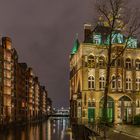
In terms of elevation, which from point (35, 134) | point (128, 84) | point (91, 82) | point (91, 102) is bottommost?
point (35, 134)

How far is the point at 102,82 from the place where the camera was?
83062mm

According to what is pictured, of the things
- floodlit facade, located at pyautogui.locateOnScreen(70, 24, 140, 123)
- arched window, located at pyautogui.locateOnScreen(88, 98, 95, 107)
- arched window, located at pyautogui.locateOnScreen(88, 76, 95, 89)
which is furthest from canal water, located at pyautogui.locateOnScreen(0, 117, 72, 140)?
arched window, located at pyautogui.locateOnScreen(88, 76, 95, 89)

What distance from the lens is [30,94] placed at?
196m

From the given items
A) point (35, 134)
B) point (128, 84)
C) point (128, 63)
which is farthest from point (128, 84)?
point (35, 134)

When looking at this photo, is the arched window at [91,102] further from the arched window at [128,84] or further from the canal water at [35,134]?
the arched window at [128,84]

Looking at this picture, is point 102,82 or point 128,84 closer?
point 102,82

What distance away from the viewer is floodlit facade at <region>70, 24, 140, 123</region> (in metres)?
81.2

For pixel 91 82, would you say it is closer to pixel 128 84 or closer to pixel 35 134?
pixel 128 84

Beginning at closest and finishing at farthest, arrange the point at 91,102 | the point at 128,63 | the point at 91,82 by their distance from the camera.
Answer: the point at 91,102
the point at 91,82
the point at 128,63

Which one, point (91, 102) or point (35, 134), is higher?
point (91, 102)

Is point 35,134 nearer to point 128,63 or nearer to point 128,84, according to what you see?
point 128,84

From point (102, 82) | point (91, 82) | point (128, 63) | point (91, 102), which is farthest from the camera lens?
point (128, 63)

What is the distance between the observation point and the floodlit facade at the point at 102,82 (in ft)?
266

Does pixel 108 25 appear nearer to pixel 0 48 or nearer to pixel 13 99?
pixel 0 48
